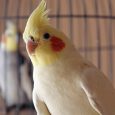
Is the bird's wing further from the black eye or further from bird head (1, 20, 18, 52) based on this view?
bird head (1, 20, 18, 52)

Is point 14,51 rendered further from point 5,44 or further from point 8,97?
point 8,97

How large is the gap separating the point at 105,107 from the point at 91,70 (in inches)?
3.0

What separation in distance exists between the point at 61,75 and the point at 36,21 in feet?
0.37

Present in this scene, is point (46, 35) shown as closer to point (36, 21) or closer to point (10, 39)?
→ point (36, 21)

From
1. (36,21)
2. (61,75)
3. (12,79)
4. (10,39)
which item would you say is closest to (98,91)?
(61,75)

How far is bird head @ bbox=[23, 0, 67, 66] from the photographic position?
656 mm

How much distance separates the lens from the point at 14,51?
1647 mm

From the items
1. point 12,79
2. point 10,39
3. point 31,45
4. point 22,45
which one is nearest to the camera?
point 31,45

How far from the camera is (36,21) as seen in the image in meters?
0.67

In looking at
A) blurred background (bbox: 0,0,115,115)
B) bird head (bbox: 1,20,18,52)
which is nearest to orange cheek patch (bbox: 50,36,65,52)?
blurred background (bbox: 0,0,115,115)

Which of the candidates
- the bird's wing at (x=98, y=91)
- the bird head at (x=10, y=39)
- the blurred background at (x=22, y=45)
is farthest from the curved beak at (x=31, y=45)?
the bird head at (x=10, y=39)

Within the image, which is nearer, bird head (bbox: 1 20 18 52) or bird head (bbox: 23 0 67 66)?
bird head (bbox: 23 0 67 66)

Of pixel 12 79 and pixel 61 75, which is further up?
pixel 61 75

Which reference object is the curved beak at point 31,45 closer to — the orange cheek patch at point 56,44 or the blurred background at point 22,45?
the orange cheek patch at point 56,44
